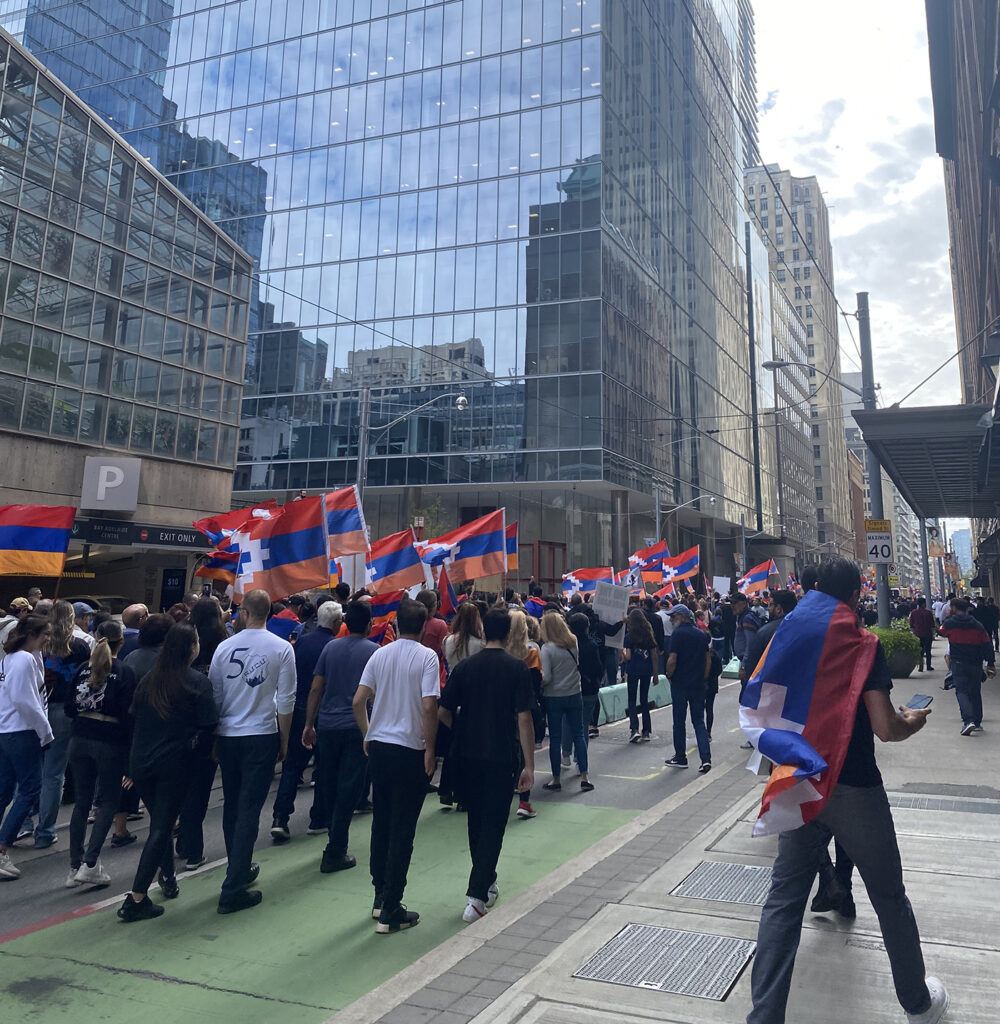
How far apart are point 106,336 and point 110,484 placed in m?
4.76

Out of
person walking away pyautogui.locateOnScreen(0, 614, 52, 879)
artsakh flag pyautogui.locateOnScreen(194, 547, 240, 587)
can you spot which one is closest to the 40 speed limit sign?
artsakh flag pyautogui.locateOnScreen(194, 547, 240, 587)

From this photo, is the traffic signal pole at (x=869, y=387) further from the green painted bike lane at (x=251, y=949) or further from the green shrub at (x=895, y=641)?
the green painted bike lane at (x=251, y=949)

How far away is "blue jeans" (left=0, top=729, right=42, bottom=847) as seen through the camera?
21.1 feet

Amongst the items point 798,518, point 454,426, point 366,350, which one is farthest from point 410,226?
point 798,518

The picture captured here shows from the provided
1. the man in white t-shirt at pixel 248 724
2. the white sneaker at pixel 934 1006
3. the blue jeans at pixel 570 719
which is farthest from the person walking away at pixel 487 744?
the blue jeans at pixel 570 719

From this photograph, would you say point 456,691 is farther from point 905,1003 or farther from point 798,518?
point 798,518

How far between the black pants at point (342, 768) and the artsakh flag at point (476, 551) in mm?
5997

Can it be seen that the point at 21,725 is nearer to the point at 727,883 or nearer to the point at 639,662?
the point at 727,883

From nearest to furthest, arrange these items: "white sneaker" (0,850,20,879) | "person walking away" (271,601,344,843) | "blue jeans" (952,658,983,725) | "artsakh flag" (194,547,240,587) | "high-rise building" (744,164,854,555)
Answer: "white sneaker" (0,850,20,879)
"person walking away" (271,601,344,843)
"blue jeans" (952,658,983,725)
"artsakh flag" (194,547,240,587)
"high-rise building" (744,164,854,555)

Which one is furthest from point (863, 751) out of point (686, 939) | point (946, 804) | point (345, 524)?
point (345, 524)

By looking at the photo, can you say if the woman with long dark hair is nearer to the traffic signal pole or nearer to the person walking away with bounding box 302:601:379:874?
the person walking away with bounding box 302:601:379:874

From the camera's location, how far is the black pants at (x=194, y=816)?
5996 millimetres

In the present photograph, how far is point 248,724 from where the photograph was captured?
5.64 metres

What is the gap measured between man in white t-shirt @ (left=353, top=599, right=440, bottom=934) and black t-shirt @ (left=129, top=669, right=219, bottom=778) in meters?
1.05
